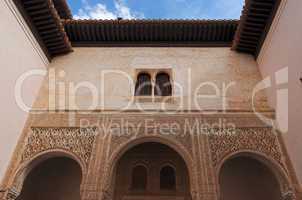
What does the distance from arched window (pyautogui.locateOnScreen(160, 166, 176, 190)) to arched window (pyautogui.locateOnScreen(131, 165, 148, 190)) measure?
0.34 metres

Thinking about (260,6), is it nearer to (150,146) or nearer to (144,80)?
(144,80)

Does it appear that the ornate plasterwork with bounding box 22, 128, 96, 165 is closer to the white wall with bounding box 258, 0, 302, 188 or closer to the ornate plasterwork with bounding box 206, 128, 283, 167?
the ornate plasterwork with bounding box 206, 128, 283, 167

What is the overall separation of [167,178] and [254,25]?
3527mm

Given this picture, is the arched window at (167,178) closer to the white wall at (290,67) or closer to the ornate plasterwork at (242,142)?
the ornate plasterwork at (242,142)

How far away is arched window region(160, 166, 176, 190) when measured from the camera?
511 cm

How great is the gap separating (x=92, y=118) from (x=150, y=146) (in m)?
1.49

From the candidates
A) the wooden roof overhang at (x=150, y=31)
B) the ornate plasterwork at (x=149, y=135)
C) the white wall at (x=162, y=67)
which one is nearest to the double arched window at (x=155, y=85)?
the white wall at (x=162, y=67)

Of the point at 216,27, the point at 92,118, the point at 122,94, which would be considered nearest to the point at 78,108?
the point at 92,118

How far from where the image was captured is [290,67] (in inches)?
159

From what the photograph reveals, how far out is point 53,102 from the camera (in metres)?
4.89

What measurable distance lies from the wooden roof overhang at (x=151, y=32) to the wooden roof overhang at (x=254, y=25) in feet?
1.18

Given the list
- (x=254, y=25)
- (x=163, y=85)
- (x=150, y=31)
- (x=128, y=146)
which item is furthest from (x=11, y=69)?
(x=254, y=25)

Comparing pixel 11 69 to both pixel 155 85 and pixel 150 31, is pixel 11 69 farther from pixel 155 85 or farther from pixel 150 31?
pixel 150 31

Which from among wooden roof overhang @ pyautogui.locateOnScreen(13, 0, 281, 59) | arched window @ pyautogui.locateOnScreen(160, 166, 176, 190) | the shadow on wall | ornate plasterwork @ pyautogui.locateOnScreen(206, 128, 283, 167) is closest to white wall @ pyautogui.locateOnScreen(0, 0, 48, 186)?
wooden roof overhang @ pyautogui.locateOnScreen(13, 0, 281, 59)
